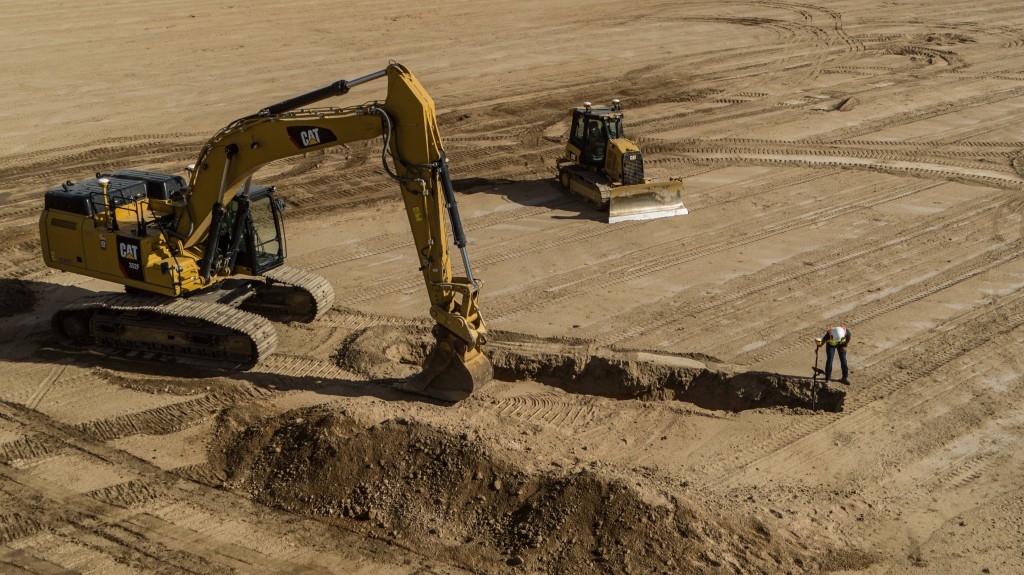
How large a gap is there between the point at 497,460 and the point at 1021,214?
13.9 m

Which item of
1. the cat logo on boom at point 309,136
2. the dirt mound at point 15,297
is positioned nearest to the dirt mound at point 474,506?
the cat logo on boom at point 309,136

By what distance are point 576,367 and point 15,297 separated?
30.7 feet

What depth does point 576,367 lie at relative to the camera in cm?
1328

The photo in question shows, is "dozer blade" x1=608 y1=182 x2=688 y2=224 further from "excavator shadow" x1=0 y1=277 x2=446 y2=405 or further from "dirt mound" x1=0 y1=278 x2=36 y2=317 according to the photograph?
"dirt mound" x1=0 y1=278 x2=36 y2=317

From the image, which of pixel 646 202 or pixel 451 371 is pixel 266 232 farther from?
pixel 646 202

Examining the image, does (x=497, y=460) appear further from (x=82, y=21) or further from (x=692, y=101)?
(x=82, y=21)

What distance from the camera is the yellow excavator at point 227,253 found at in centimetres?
1173

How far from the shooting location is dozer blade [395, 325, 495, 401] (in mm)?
12047

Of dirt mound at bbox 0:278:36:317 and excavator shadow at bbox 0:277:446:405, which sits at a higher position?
dirt mound at bbox 0:278:36:317

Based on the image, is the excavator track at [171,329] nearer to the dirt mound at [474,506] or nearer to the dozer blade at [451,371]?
the dirt mound at [474,506]

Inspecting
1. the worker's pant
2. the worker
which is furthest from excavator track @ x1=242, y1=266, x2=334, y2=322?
the worker's pant

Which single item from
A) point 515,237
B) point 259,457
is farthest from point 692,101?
point 259,457

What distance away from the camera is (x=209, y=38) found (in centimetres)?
3372

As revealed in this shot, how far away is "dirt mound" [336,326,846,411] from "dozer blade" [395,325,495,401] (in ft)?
2.92
